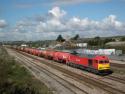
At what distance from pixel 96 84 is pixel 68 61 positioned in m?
24.6

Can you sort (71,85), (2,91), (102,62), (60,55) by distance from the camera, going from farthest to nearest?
(60,55) → (102,62) → (71,85) → (2,91)

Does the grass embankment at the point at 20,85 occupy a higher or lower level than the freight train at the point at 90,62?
lower

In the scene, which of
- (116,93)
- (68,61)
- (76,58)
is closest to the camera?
(116,93)

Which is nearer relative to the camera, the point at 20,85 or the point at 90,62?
the point at 20,85

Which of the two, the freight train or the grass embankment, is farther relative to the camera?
the freight train

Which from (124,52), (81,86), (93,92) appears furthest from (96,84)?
(124,52)

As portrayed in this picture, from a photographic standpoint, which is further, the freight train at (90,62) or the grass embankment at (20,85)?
the freight train at (90,62)

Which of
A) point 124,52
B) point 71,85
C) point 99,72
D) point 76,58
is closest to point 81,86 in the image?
point 71,85

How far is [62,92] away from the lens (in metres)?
27.1

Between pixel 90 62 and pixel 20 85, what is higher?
pixel 90 62

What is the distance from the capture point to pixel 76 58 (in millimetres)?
48250

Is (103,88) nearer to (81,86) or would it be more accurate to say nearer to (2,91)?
(81,86)

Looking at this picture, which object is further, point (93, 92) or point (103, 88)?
point (103, 88)

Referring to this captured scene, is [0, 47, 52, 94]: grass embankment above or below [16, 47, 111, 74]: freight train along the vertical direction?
below
